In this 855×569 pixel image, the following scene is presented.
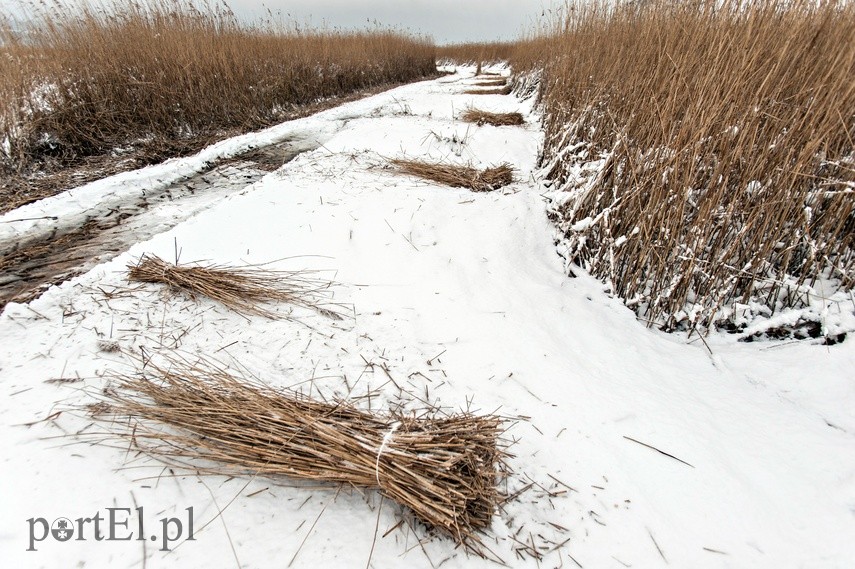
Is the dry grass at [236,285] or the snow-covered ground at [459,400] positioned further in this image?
the dry grass at [236,285]

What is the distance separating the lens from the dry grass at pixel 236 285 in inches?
71.6

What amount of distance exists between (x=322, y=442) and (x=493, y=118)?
4.79m

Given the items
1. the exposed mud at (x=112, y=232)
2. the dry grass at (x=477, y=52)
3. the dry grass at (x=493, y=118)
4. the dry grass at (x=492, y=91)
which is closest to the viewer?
the exposed mud at (x=112, y=232)

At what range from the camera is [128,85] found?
4.18m

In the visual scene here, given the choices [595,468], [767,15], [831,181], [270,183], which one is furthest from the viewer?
[270,183]

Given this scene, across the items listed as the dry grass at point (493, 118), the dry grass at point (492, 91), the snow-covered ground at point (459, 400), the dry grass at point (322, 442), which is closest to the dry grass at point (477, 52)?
the dry grass at point (492, 91)

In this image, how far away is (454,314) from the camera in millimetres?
1847

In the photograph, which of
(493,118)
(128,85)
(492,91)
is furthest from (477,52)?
(128,85)

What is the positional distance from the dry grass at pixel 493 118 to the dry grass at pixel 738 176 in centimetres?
268

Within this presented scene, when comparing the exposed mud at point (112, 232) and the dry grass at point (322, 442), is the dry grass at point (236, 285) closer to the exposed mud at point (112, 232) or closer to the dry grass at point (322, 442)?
the exposed mud at point (112, 232)

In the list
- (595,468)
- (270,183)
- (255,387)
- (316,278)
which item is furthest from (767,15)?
(270,183)

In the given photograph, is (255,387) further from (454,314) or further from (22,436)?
(454,314)

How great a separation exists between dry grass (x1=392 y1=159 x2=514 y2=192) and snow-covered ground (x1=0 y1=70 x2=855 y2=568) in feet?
1.93

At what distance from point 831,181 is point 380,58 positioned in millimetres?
11405
